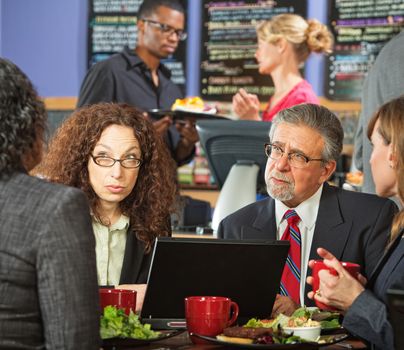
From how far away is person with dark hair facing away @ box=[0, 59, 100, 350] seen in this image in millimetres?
1541

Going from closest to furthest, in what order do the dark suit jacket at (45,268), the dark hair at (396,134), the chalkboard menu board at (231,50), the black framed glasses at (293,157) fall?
the dark suit jacket at (45,268) < the dark hair at (396,134) < the black framed glasses at (293,157) < the chalkboard menu board at (231,50)

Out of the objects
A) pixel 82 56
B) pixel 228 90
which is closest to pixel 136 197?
pixel 228 90

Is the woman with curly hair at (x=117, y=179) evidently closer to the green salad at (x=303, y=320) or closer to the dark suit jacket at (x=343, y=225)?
the dark suit jacket at (x=343, y=225)

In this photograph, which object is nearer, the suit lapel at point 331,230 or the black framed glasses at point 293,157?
the suit lapel at point 331,230

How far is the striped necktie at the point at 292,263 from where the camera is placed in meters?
2.62

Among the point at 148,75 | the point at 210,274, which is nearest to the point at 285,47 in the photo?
the point at 148,75

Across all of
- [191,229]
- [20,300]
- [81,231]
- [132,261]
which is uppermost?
[81,231]

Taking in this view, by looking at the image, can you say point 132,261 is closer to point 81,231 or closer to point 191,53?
point 81,231

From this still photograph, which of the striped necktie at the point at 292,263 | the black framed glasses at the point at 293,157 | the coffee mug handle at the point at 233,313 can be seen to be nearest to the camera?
the coffee mug handle at the point at 233,313

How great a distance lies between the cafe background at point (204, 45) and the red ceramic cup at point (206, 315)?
3495 millimetres

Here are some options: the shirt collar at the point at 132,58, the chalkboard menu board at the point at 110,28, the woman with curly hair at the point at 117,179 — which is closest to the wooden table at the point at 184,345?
the woman with curly hair at the point at 117,179

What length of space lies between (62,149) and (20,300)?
4.23 ft

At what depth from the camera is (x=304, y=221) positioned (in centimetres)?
277

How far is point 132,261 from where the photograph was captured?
2682 millimetres
